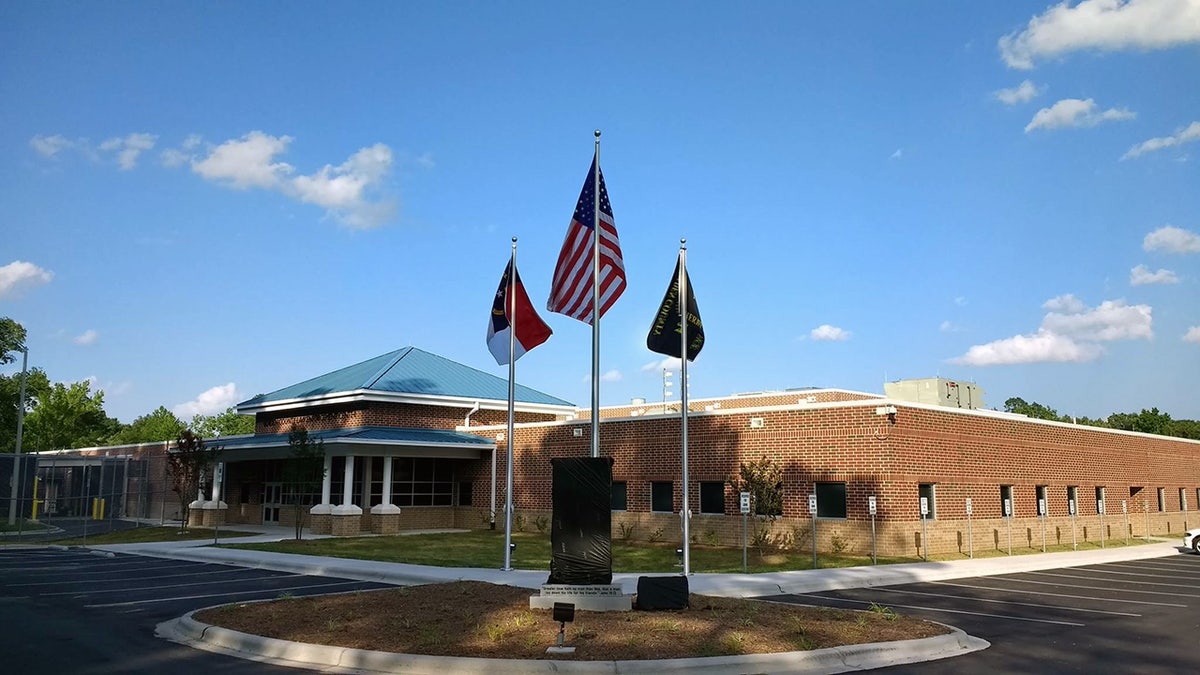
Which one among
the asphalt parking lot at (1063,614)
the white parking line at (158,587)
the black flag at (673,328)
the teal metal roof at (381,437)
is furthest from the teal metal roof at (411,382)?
the asphalt parking lot at (1063,614)

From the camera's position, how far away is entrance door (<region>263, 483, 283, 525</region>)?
4159cm

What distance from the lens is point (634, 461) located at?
3297 cm

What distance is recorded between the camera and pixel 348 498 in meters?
35.0

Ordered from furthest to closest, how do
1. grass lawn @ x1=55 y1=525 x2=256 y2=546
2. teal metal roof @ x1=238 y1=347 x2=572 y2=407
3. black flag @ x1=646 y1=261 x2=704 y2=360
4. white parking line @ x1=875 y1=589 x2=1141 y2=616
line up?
teal metal roof @ x1=238 y1=347 x2=572 y2=407 → grass lawn @ x1=55 y1=525 x2=256 y2=546 → black flag @ x1=646 y1=261 x2=704 y2=360 → white parking line @ x1=875 y1=589 x2=1141 y2=616

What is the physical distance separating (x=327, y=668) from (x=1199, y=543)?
104 feet

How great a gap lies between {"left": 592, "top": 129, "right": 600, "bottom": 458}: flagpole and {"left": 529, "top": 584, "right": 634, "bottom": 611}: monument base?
6.87ft

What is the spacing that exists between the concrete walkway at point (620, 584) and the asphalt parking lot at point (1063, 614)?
21.0 inches

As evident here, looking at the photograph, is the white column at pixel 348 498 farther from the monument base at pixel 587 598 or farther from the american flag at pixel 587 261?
the monument base at pixel 587 598

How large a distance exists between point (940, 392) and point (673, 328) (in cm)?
2063

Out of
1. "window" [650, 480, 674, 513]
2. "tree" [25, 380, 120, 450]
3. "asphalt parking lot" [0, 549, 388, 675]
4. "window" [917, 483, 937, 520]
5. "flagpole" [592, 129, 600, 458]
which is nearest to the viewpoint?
"asphalt parking lot" [0, 549, 388, 675]

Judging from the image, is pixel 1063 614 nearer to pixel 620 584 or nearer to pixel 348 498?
pixel 620 584

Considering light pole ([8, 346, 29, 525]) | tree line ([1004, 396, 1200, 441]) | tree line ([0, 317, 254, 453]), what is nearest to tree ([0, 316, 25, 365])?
tree line ([0, 317, 254, 453])

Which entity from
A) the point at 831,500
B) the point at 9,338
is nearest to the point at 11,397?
the point at 9,338

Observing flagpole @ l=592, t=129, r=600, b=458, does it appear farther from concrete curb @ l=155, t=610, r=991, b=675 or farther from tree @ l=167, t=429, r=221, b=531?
tree @ l=167, t=429, r=221, b=531
